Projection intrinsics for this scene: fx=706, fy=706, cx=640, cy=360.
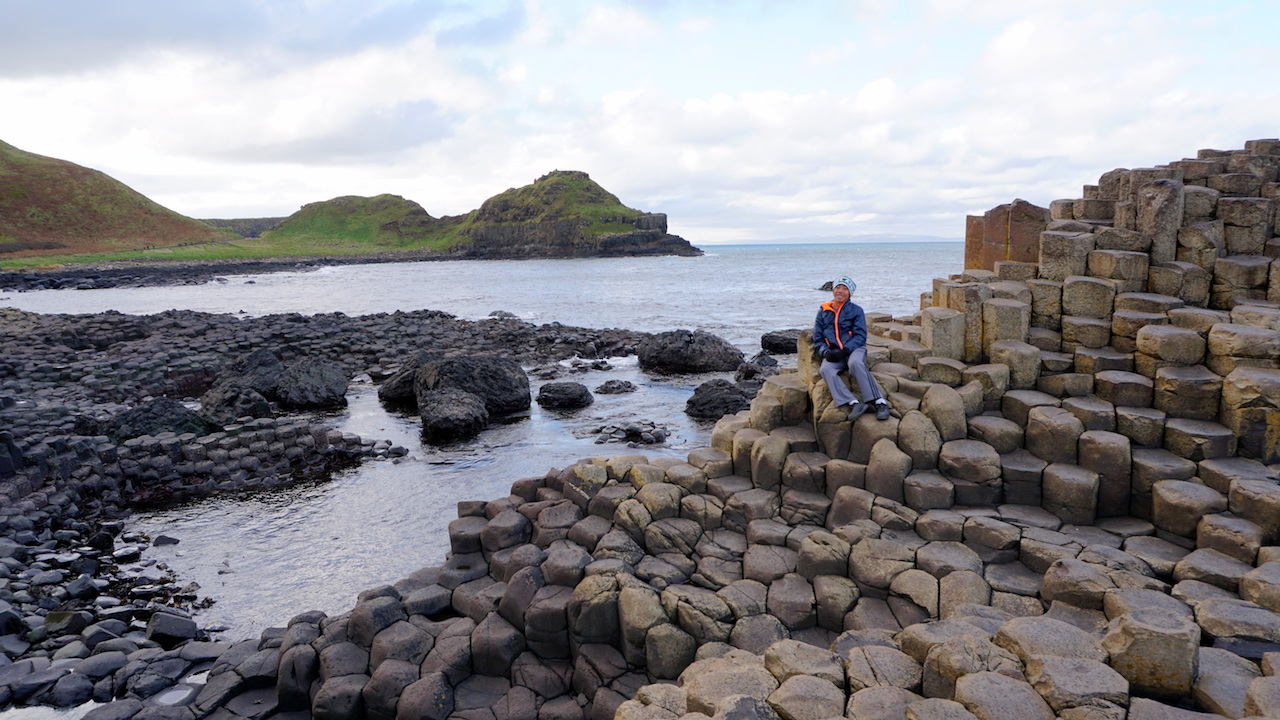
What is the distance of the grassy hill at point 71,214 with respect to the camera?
368 feet

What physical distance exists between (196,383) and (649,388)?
55.8ft

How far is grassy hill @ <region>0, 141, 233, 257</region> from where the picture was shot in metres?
112

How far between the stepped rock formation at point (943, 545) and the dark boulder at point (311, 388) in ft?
46.7

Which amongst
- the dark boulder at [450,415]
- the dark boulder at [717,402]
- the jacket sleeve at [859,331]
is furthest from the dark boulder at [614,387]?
the jacket sleeve at [859,331]

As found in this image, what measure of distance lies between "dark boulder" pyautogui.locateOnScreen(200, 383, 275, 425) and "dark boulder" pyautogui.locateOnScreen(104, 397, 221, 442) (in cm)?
79

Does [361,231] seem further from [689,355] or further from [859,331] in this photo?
[859,331]

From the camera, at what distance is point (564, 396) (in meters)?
22.7

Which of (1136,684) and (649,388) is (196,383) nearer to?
(649,388)

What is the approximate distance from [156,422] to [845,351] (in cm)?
1683

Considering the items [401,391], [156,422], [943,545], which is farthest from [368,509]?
[943,545]

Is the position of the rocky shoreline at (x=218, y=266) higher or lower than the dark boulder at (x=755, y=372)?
higher

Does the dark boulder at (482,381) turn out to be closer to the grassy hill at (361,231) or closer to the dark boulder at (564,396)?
the dark boulder at (564,396)

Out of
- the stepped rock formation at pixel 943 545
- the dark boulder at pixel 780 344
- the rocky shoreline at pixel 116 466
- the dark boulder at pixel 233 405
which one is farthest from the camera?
the dark boulder at pixel 780 344

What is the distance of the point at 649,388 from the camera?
84.1ft
